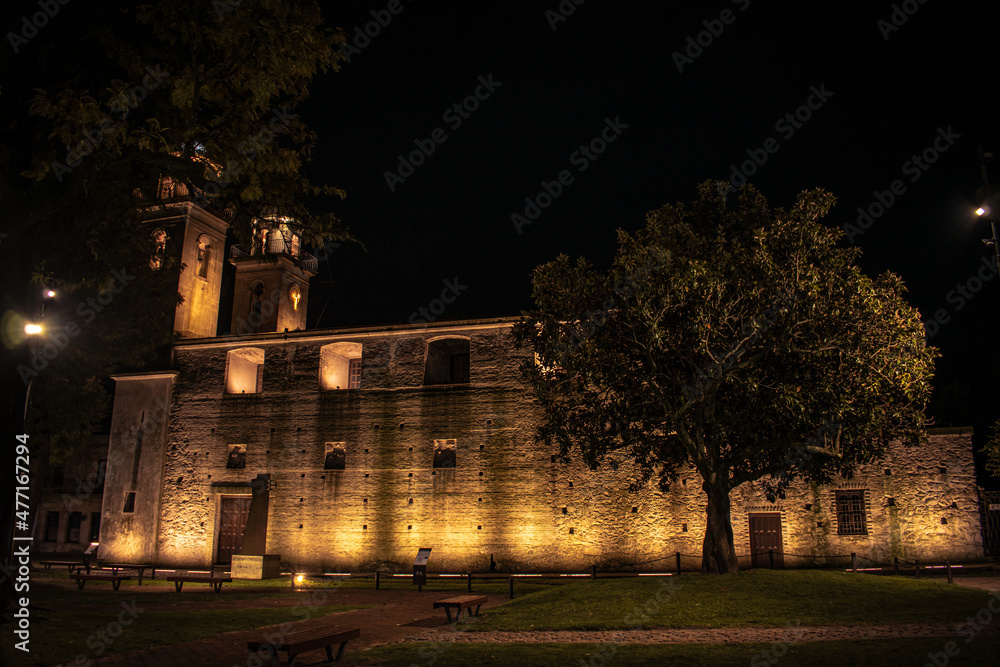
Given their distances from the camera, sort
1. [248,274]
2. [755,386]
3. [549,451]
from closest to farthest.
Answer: [755,386] → [549,451] → [248,274]

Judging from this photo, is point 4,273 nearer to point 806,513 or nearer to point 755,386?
point 755,386

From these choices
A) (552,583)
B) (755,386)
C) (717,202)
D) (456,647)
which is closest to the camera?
(456,647)

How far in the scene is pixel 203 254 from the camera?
30.5 m

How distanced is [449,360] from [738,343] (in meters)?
13.0

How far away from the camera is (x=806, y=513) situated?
830 inches

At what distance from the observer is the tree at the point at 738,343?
1462cm

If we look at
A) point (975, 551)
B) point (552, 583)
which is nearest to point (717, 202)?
point (552, 583)

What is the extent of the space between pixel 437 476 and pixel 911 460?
14.5 meters

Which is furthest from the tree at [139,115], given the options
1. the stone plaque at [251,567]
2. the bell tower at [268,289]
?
the bell tower at [268,289]

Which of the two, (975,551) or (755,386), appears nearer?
(755,386)
